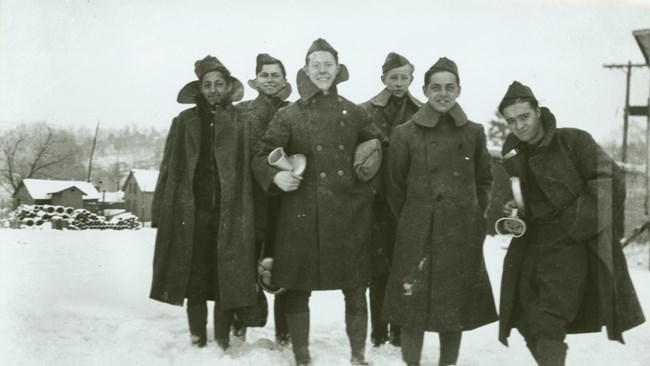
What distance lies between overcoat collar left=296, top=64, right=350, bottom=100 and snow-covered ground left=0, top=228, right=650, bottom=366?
5.92 ft

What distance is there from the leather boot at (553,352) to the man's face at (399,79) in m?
2.21

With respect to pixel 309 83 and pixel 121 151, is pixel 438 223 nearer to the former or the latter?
pixel 309 83

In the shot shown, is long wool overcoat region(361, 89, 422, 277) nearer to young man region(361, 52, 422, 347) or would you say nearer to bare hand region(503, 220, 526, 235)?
young man region(361, 52, 422, 347)

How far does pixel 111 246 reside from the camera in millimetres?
6113

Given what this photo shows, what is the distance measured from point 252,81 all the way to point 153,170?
1487mm

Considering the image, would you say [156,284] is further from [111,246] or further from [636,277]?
[636,277]

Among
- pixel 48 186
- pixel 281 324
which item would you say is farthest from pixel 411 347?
pixel 48 186

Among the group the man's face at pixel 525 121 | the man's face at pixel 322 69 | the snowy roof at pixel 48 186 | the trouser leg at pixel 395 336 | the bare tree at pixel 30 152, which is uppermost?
the man's face at pixel 322 69

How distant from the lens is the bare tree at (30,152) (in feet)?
15.1

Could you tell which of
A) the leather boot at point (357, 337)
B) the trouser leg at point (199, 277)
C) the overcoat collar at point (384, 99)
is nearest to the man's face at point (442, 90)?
the overcoat collar at point (384, 99)

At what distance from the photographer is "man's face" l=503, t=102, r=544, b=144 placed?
3391 millimetres

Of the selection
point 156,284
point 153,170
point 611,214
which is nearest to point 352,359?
point 156,284

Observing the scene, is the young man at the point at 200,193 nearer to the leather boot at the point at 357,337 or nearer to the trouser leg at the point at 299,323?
the trouser leg at the point at 299,323

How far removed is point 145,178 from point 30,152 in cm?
103
